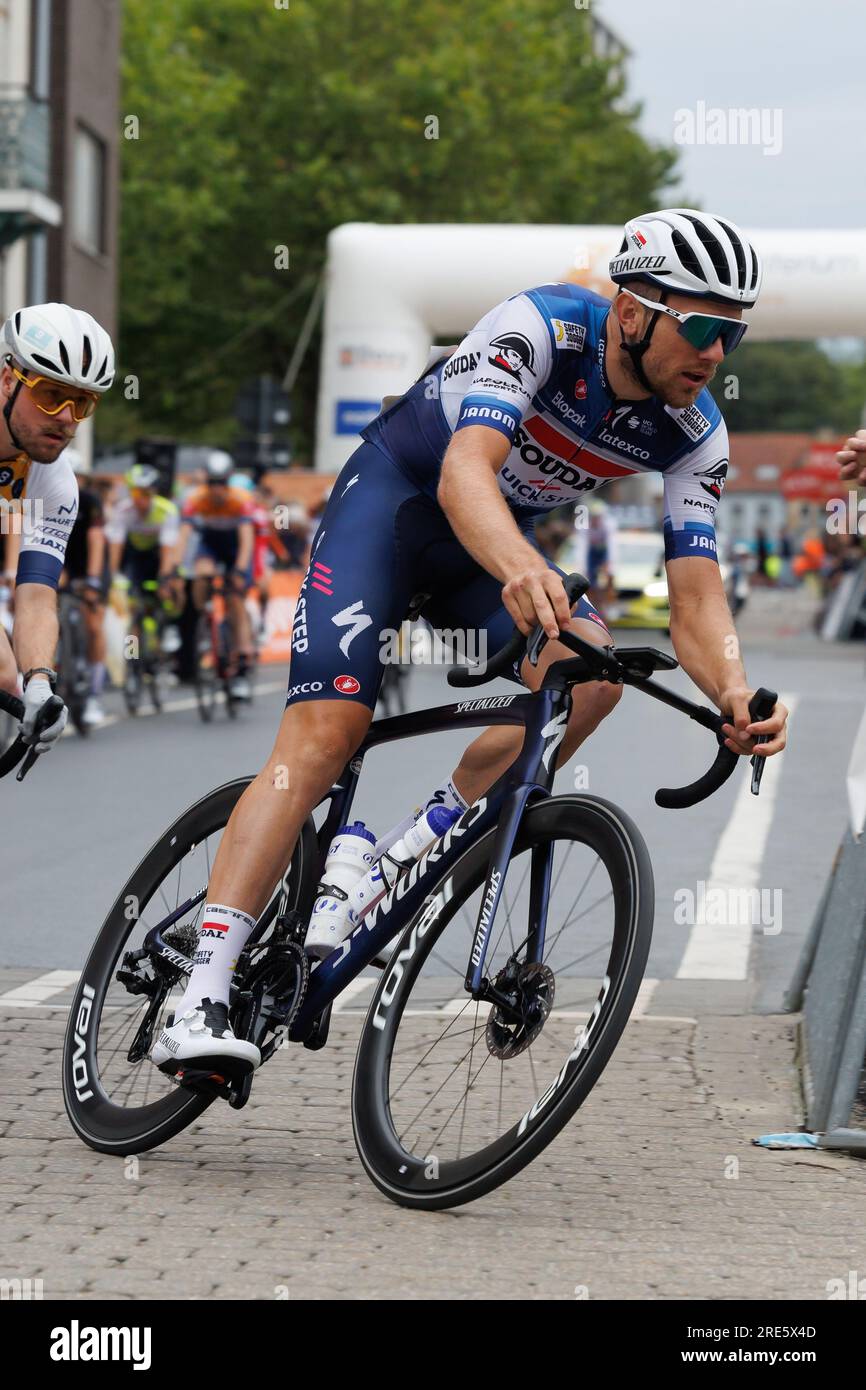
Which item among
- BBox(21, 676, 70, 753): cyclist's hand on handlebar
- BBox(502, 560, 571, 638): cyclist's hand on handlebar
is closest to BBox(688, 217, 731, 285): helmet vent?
BBox(502, 560, 571, 638): cyclist's hand on handlebar

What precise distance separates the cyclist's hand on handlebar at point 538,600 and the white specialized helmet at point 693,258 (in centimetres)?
68

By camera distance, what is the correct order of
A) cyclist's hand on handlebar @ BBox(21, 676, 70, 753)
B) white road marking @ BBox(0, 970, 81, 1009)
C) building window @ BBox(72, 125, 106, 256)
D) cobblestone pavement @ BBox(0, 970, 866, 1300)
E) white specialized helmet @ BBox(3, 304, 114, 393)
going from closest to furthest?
cobblestone pavement @ BBox(0, 970, 866, 1300), cyclist's hand on handlebar @ BBox(21, 676, 70, 753), white specialized helmet @ BBox(3, 304, 114, 393), white road marking @ BBox(0, 970, 81, 1009), building window @ BBox(72, 125, 106, 256)

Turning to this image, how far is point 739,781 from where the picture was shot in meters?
13.0

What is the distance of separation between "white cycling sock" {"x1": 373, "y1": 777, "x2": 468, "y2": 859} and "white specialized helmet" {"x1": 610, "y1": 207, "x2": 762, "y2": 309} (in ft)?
3.62

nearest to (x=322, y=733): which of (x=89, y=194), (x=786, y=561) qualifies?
(x=89, y=194)

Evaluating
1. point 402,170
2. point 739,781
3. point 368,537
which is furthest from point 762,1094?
point 402,170

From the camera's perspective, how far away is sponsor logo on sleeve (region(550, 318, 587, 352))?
4191 millimetres

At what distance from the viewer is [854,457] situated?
14.9 ft

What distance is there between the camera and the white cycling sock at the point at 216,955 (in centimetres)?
425

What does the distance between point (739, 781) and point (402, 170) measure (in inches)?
1488

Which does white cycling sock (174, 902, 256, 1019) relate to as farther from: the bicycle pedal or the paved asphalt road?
the paved asphalt road

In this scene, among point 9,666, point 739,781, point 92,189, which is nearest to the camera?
point 9,666
